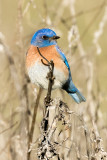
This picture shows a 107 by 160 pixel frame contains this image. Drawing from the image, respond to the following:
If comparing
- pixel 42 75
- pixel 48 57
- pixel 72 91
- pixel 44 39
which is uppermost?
pixel 44 39

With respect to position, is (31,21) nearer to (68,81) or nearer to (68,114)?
(68,81)

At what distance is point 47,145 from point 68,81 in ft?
5.59

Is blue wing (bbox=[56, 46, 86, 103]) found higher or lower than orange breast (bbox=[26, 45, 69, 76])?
lower

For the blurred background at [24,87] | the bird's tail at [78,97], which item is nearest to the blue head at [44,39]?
the blurred background at [24,87]

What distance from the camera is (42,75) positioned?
14.2ft

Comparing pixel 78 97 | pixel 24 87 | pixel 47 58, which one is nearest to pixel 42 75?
pixel 47 58

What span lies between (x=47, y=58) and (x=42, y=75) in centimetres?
22

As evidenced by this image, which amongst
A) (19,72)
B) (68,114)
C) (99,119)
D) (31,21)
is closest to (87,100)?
(99,119)

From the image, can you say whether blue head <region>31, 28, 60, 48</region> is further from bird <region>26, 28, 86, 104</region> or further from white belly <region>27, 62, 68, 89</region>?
white belly <region>27, 62, 68, 89</region>

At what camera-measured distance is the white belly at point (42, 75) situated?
4.31 metres

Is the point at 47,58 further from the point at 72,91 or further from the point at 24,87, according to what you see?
the point at 72,91

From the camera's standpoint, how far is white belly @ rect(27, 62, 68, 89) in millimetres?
4309

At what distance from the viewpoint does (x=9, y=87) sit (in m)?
5.05

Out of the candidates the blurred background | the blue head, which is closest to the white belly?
the blurred background
